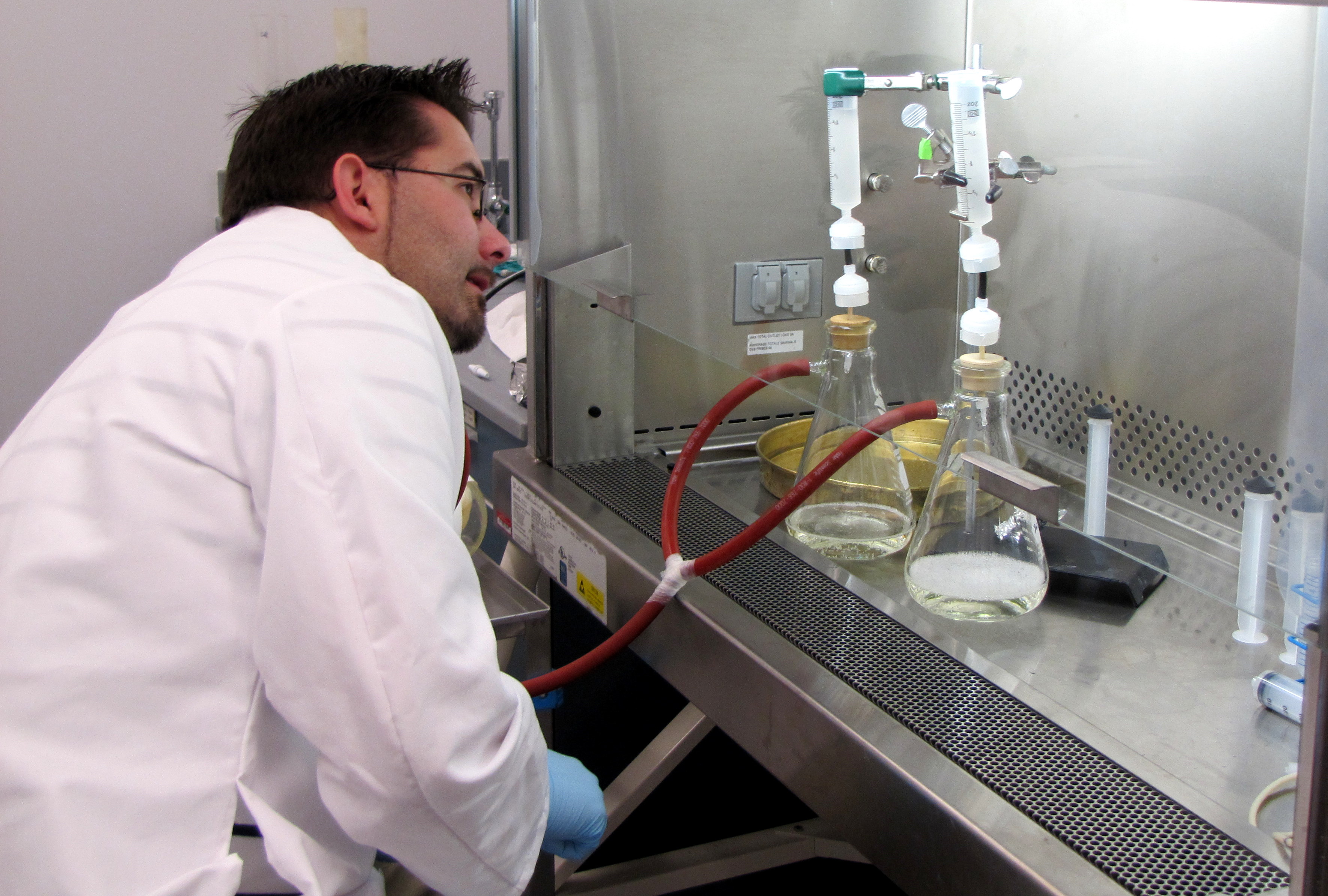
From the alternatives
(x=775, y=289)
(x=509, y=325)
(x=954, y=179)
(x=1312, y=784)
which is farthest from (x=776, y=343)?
(x=509, y=325)

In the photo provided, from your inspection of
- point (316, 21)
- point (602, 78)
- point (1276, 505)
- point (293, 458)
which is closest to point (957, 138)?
point (1276, 505)

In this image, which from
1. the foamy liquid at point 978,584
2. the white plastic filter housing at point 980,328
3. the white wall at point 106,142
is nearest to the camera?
the white plastic filter housing at point 980,328

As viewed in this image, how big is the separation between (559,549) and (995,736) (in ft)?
2.33

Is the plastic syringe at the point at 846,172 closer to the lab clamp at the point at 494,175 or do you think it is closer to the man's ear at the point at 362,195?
the man's ear at the point at 362,195

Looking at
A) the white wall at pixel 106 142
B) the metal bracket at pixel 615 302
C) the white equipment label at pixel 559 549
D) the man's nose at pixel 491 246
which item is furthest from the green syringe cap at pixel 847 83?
the white wall at pixel 106 142

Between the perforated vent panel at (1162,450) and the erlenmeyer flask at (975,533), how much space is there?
0.06 m

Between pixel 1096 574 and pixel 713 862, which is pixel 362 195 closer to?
pixel 1096 574

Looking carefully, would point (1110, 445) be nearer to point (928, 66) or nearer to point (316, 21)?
point (928, 66)

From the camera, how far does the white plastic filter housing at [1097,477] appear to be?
0.81m

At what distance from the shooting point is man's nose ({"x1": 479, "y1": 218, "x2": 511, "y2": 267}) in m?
1.45

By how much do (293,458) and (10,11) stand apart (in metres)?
2.69

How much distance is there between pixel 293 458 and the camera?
910mm

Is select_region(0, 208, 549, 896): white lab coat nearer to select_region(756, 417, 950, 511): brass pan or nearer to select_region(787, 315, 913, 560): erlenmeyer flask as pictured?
select_region(787, 315, 913, 560): erlenmeyer flask

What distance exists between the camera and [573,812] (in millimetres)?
1296
